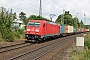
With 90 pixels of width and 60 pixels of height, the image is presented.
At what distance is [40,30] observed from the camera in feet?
86.5

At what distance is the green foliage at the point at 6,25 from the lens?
1069 inches

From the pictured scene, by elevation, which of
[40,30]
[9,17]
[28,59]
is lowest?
[28,59]

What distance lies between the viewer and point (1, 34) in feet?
90.0

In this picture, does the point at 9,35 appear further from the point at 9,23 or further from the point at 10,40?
the point at 9,23

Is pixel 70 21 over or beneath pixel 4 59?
over

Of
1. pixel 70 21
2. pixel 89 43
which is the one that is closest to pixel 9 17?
pixel 89 43

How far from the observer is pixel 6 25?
1150 inches

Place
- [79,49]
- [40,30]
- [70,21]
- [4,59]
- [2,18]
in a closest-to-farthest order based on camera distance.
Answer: [4,59]
[79,49]
[40,30]
[2,18]
[70,21]

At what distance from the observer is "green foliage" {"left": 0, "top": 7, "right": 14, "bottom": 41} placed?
27.2 meters

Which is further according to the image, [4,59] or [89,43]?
[89,43]

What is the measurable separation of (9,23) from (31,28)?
4266mm

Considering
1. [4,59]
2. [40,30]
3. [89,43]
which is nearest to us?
[4,59]

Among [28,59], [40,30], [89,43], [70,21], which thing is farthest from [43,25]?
[70,21]

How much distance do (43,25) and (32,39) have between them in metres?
2.25
